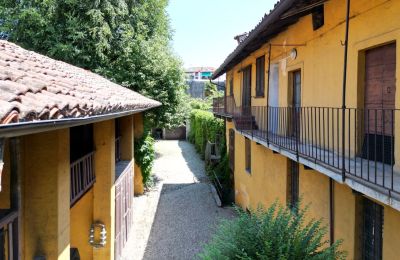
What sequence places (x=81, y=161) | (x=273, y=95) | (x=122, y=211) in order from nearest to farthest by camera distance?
(x=81, y=161) < (x=122, y=211) < (x=273, y=95)

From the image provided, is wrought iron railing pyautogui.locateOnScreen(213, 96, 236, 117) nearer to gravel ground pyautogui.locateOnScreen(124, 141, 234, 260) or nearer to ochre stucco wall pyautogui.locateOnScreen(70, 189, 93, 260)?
gravel ground pyautogui.locateOnScreen(124, 141, 234, 260)

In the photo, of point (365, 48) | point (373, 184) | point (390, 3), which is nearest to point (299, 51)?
point (365, 48)

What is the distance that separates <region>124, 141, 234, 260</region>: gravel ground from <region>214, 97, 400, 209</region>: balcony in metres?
3.13

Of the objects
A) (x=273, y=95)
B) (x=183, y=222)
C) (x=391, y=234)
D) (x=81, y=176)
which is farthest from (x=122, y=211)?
(x=391, y=234)

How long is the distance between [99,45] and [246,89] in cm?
750

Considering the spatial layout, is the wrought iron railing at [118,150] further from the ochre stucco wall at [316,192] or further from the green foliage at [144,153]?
the ochre stucco wall at [316,192]

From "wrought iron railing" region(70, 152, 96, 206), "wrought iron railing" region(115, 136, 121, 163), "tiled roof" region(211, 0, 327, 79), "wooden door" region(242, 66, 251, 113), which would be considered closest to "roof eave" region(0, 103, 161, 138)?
"wrought iron railing" region(70, 152, 96, 206)

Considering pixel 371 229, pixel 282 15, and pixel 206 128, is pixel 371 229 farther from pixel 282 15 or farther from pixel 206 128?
pixel 206 128

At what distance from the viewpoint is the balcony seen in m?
4.03

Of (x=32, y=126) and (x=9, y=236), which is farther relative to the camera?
(x=9, y=236)

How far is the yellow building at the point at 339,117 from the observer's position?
468 centimetres

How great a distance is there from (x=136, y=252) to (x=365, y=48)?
26.2ft

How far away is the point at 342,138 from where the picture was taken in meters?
4.68

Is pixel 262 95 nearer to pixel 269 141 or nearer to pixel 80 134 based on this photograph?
pixel 269 141
